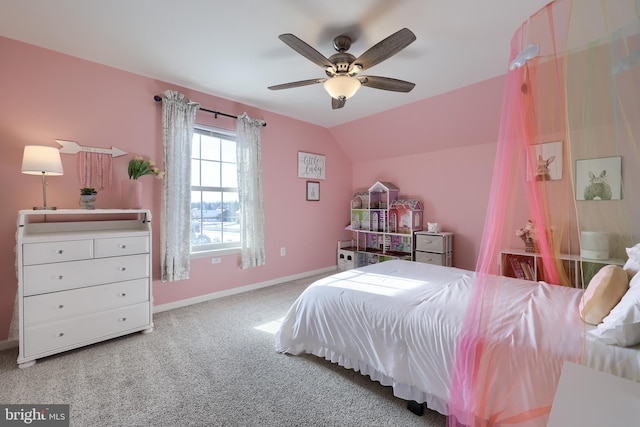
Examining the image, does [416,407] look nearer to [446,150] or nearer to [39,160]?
[39,160]

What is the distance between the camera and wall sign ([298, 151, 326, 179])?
447 centimetres

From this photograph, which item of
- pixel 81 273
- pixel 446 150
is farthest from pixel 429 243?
pixel 81 273

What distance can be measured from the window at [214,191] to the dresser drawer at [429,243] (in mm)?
2668

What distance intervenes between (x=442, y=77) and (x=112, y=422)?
3.87 metres

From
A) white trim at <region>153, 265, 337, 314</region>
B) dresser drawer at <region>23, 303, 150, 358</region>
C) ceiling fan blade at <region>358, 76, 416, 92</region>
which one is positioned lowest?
white trim at <region>153, 265, 337, 314</region>

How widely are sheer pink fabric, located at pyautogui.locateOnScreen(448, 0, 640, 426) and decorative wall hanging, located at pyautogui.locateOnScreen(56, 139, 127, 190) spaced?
333 cm

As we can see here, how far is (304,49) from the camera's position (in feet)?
6.19

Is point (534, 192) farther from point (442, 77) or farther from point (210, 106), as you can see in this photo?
point (210, 106)

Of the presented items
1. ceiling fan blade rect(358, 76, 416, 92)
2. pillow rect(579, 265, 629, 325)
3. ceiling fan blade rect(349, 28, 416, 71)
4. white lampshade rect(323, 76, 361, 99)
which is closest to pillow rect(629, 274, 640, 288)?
pillow rect(579, 265, 629, 325)

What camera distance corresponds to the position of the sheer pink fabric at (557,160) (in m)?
0.93

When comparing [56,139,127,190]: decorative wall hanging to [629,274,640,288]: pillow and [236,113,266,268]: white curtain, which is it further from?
[629,274,640,288]: pillow

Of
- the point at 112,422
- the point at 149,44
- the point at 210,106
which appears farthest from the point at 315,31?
the point at 112,422

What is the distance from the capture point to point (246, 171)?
373cm

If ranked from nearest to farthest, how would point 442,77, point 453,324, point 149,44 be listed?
point 453,324
point 149,44
point 442,77
